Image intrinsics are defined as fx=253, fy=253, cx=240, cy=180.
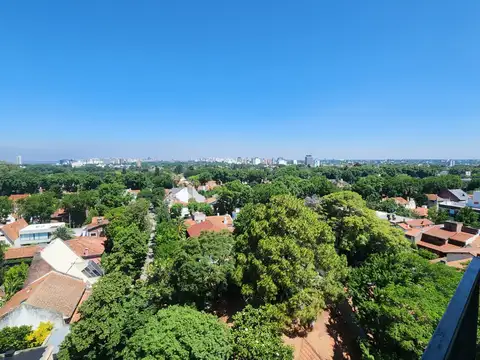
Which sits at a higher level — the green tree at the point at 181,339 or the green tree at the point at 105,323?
→ the green tree at the point at 181,339

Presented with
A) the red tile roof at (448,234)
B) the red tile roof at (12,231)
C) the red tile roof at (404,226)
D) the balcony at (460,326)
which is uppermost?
the balcony at (460,326)

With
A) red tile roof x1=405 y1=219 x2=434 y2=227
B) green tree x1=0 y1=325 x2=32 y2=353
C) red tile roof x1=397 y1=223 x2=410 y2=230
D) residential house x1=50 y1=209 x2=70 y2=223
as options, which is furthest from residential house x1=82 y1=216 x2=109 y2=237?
red tile roof x1=405 y1=219 x2=434 y2=227

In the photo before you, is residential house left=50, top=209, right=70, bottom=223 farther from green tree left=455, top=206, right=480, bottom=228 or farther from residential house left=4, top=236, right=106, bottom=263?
green tree left=455, top=206, right=480, bottom=228

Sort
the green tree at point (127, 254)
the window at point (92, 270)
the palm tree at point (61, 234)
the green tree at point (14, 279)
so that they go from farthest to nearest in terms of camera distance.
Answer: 1. the palm tree at point (61, 234)
2. the window at point (92, 270)
3. the green tree at point (127, 254)
4. the green tree at point (14, 279)

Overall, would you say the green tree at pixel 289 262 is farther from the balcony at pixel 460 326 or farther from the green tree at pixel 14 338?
the green tree at pixel 14 338

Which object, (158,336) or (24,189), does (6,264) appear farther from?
(24,189)

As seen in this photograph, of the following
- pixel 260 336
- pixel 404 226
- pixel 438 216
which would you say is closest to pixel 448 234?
pixel 404 226

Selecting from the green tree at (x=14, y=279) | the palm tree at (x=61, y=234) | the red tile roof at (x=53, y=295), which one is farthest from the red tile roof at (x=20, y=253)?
the red tile roof at (x=53, y=295)

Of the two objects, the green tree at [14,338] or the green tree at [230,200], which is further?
the green tree at [230,200]

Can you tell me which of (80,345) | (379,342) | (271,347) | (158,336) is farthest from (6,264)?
(379,342)
